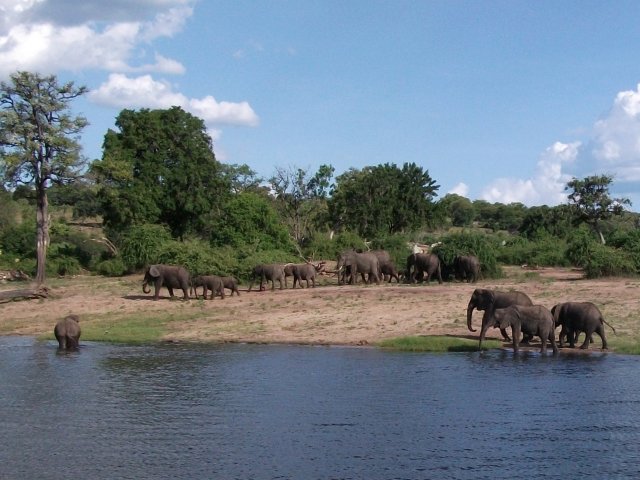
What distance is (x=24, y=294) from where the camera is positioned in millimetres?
35938

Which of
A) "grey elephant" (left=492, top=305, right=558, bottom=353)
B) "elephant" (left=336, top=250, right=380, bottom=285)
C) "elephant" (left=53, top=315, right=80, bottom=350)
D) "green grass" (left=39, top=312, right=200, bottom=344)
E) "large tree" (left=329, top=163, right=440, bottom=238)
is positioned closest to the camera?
"grey elephant" (left=492, top=305, right=558, bottom=353)

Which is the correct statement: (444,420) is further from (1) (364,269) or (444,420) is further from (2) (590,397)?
(1) (364,269)

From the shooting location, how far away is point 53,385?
1992 centimetres

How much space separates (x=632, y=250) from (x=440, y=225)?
99.1 ft

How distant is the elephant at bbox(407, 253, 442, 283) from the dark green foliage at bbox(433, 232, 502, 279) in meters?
0.61

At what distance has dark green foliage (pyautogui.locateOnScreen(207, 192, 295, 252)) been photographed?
1889 inches

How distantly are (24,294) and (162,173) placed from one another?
1894cm

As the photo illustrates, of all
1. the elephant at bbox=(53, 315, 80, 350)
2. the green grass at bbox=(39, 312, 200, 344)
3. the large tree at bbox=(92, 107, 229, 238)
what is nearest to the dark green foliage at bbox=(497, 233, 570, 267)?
the large tree at bbox=(92, 107, 229, 238)

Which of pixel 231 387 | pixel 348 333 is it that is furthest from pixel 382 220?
pixel 231 387

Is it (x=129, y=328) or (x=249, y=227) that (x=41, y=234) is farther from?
(x=129, y=328)

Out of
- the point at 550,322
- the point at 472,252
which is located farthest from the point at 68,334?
the point at 472,252

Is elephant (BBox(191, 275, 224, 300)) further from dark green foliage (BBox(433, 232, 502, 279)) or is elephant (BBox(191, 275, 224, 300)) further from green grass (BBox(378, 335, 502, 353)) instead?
green grass (BBox(378, 335, 502, 353))

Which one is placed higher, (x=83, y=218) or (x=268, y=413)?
(x=83, y=218)

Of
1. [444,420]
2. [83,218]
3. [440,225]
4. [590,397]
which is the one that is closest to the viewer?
[444,420]
